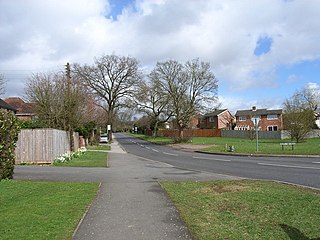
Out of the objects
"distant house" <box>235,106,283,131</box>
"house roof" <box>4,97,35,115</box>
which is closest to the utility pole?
"house roof" <box>4,97,35,115</box>

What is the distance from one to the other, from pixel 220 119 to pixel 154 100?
109 ft

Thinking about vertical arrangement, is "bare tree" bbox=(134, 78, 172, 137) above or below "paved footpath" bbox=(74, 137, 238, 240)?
above

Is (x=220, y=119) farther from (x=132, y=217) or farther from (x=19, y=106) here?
(x=132, y=217)

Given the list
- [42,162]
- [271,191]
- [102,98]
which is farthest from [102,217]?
[102,98]

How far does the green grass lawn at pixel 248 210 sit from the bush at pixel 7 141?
5.69 metres

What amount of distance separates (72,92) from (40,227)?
26.4 m

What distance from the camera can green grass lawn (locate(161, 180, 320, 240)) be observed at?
249 inches

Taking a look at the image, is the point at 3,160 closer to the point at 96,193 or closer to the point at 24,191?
the point at 24,191

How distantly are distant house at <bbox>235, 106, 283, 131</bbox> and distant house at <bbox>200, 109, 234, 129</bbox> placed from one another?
3660 mm

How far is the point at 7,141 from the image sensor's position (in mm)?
12859

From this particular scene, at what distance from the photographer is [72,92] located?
32.1 metres

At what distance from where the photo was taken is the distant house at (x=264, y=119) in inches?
3371

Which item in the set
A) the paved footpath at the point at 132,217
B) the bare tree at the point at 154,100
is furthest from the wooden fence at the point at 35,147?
the bare tree at the point at 154,100

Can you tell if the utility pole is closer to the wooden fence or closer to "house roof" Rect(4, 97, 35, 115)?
the wooden fence
